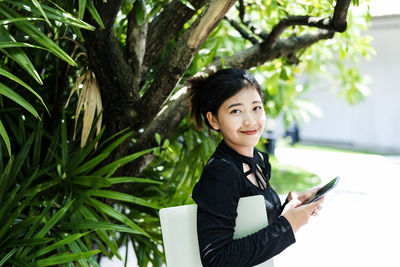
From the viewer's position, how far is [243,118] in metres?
0.99

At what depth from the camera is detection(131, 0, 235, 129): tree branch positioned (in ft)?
3.86

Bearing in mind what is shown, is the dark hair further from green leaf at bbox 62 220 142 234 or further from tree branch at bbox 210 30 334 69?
tree branch at bbox 210 30 334 69

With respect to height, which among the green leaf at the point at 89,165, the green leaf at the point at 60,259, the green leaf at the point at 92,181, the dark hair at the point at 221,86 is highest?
the dark hair at the point at 221,86

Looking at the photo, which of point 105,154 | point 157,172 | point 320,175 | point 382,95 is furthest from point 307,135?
point 105,154

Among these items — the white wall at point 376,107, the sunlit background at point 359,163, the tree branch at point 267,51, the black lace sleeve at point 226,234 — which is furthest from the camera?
the white wall at point 376,107

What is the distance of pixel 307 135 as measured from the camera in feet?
30.3

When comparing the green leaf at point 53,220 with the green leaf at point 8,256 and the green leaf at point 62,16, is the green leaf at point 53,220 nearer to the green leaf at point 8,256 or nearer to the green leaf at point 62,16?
the green leaf at point 8,256

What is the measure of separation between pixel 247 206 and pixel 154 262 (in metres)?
0.83

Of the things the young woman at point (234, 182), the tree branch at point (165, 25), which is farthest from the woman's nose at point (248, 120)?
the tree branch at point (165, 25)

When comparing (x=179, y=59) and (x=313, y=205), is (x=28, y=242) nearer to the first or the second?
(x=179, y=59)

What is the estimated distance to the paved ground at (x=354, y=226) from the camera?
2.73m

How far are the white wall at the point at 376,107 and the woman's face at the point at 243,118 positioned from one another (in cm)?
688

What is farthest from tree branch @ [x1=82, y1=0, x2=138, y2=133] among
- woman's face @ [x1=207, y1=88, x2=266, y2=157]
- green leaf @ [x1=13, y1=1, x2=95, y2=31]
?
woman's face @ [x1=207, y1=88, x2=266, y2=157]

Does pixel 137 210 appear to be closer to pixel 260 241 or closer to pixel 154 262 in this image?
pixel 154 262
